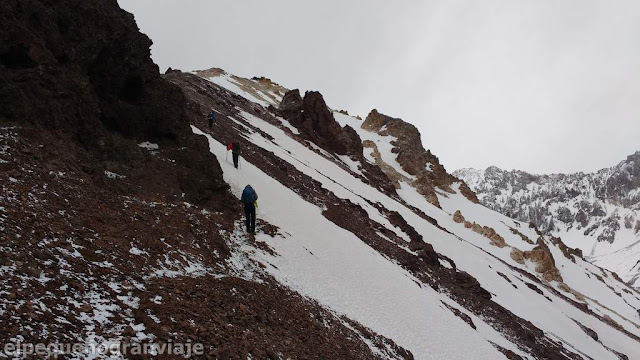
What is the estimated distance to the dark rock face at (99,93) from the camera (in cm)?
1184

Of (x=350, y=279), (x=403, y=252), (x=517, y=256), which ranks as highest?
(x=517, y=256)

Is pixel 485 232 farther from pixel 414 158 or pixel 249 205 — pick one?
pixel 249 205

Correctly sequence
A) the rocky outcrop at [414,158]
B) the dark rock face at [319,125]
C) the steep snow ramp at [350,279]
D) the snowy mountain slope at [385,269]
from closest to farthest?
the steep snow ramp at [350,279]
the snowy mountain slope at [385,269]
the dark rock face at [319,125]
the rocky outcrop at [414,158]

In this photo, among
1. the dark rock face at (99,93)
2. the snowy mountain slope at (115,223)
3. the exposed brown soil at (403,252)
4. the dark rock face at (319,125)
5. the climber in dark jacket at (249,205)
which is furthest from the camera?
the dark rock face at (319,125)

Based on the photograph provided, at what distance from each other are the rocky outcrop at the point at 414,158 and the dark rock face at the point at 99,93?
192 ft

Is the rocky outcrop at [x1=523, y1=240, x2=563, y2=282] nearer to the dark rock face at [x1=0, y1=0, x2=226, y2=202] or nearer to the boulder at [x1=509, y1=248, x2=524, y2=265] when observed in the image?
the boulder at [x1=509, y1=248, x2=524, y2=265]

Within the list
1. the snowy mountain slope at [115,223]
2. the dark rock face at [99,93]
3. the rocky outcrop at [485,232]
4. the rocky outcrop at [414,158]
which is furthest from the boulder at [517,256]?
the dark rock face at [99,93]

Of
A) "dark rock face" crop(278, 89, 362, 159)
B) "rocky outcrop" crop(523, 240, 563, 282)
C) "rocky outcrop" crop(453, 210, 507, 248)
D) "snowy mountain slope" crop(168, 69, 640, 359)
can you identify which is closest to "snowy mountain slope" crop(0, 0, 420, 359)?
"snowy mountain slope" crop(168, 69, 640, 359)

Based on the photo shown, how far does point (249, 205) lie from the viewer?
16359 mm

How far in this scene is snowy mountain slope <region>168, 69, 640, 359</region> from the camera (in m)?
17.4

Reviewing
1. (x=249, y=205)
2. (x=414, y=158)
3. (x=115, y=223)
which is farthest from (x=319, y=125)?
(x=115, y=223)

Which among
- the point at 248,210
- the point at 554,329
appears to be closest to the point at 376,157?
the point at 554,329

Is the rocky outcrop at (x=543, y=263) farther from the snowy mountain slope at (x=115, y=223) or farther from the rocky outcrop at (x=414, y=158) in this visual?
the snowy mountain slope at (x=115, y=223)

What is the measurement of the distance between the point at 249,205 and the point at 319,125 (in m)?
51.1
